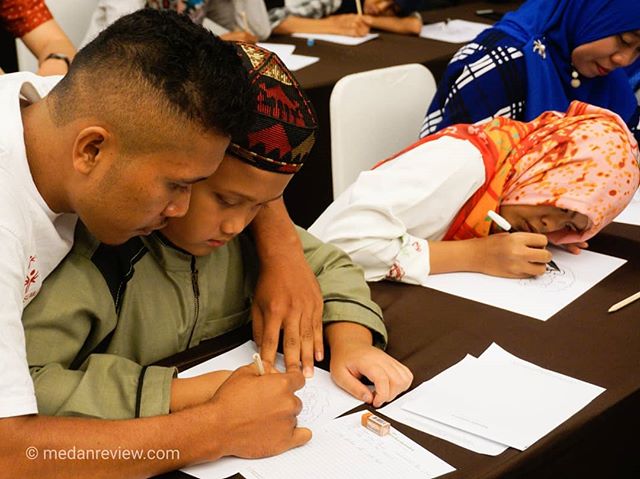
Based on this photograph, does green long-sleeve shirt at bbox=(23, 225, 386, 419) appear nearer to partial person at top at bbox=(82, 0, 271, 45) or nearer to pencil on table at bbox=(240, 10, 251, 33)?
partial person at top at bbox=(82, 0, 271, 45)

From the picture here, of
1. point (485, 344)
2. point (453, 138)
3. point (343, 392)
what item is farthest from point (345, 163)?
point (343, 392)

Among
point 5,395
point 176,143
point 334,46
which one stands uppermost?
point 176,143

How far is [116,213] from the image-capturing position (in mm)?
896

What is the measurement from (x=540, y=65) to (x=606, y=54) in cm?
17

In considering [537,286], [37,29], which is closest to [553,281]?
[537,286]

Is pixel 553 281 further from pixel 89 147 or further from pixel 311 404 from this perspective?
pixel 89 147

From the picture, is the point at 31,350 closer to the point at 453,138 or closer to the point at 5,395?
A: the point at 5,395

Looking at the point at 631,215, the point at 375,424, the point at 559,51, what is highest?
the point at 559,51

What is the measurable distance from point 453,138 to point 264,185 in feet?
2.14

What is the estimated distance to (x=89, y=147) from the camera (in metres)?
0.86

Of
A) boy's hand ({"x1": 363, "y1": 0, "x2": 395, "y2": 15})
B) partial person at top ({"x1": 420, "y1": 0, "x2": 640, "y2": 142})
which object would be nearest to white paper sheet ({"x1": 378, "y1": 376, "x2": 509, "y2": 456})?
partial person at top ({"x1": 420, "y1": 0, "x2": 640, "y2": 142})

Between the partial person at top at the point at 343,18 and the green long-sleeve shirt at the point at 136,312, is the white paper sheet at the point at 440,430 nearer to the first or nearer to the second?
the green long-sleeve shirt at the point at 136,312

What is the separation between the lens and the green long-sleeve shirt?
92cm

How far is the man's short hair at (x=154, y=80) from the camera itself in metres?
0.85
